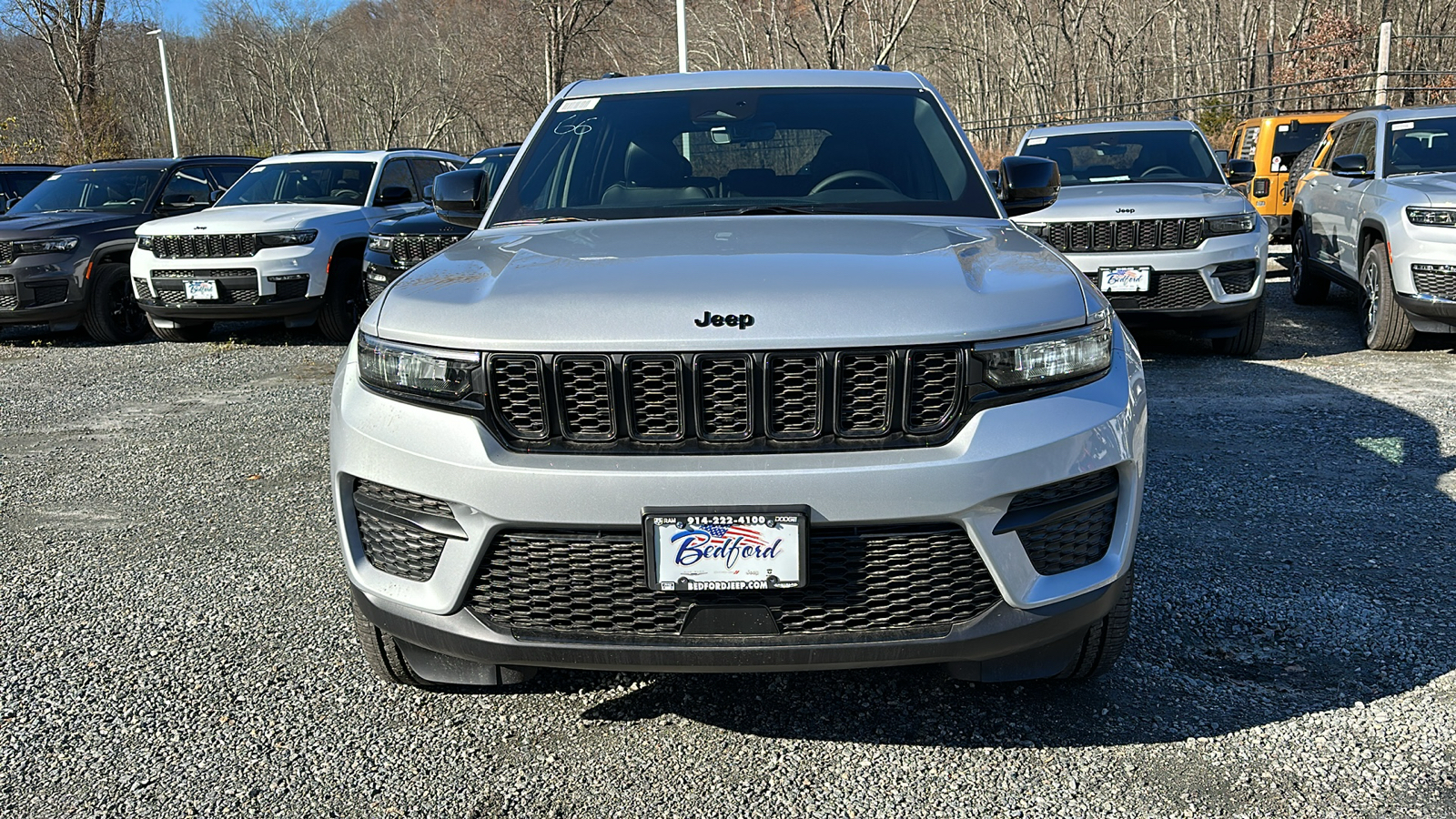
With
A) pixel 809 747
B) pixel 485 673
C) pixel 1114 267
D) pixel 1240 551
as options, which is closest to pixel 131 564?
pixel 485 673

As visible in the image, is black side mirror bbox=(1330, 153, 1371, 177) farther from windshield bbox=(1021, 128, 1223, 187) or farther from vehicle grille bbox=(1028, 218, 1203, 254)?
vehicle grille bbox=(1028, 218, 1203, 254)

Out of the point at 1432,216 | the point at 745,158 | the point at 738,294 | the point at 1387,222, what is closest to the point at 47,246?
the point at 745,158

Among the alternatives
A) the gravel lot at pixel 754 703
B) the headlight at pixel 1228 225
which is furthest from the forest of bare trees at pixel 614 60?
the gravel lot at pixel 754 703

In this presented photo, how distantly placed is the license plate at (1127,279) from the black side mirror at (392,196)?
6480 mm

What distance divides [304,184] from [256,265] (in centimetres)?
187

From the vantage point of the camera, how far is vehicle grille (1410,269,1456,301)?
7434 millimetres

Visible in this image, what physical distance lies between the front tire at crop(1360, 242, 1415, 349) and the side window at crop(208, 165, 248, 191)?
11.0m

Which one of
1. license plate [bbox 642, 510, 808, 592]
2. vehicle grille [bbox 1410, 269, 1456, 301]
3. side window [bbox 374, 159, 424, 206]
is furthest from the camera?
side window [bbox 374, 159, 424, 206]

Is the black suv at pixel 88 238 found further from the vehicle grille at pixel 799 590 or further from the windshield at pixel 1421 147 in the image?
the windshield at pixel 1421 147

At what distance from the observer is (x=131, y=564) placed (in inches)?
169

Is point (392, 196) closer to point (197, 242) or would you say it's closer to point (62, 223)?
point (197, 242)

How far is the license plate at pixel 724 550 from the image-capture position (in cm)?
231

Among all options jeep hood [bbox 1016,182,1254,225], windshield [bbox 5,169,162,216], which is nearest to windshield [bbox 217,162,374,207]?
windshield [bbox 5,169,162,216]

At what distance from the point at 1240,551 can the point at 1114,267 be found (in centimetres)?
388
